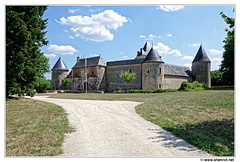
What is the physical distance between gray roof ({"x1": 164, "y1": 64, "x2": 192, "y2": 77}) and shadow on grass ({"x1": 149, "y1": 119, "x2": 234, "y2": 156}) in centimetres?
3061

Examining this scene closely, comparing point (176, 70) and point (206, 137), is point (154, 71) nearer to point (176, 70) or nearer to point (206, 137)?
point (176, 70)

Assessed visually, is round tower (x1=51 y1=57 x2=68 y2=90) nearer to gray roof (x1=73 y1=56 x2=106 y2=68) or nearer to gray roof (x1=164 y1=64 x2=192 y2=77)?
gray roof (x1=73 y1=56 x2=106 y2=68)

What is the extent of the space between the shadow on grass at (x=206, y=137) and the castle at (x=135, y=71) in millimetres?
27180

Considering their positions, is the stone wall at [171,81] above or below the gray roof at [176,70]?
below

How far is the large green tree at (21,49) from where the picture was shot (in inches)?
398

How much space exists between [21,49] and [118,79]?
1150 inches

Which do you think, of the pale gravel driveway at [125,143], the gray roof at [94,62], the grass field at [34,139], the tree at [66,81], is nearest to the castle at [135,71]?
the gray roof at [94,62]

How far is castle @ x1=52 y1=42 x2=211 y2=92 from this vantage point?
1309 inches

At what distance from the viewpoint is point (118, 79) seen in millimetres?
39594

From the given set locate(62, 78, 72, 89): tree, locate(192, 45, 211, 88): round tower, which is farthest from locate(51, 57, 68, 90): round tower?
locate(192, 45, 211, 88): round tower

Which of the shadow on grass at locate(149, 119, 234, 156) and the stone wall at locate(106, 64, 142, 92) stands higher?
the stone wall at locate(106, 64, 142, 92)

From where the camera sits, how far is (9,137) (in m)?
4.86

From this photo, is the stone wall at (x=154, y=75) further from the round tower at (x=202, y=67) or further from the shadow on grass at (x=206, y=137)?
the shadow on grass at (x=206, y=137)
